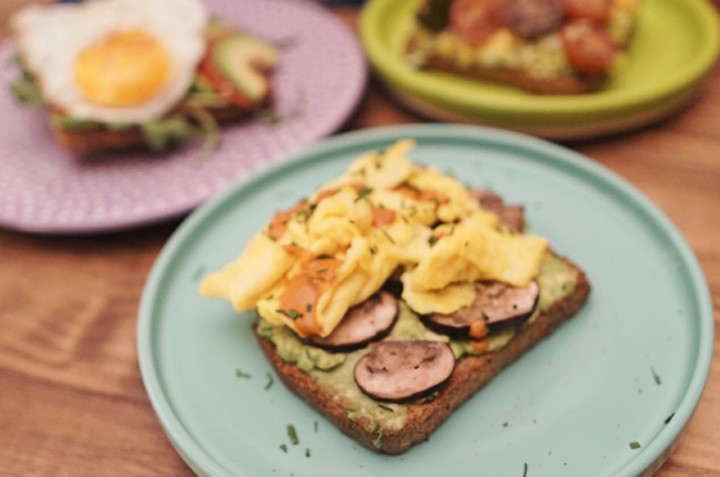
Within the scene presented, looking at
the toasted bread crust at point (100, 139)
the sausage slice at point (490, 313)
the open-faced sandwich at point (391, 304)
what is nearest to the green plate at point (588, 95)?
the toasted bread crust at point (100, 139)

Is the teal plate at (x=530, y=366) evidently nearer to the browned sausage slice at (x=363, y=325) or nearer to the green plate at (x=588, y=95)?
the browned sausage slice at (x=363, y=325)

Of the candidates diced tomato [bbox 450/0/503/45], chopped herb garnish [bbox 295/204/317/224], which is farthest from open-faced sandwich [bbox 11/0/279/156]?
chopped herb garnish [bbox 295/204/317/224]

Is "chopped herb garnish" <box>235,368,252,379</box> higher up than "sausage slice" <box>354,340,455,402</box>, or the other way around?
"sausage slice" <box>354,340,455,402</box>

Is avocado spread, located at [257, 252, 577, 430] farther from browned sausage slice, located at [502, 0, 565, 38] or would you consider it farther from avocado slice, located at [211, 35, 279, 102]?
browned sausage slice, located at [502, 0, 565, 38]

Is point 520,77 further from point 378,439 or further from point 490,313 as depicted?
point 378,439

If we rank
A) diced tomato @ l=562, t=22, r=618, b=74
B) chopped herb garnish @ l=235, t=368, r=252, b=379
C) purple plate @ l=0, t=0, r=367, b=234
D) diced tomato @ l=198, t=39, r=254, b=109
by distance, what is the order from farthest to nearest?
diced tomato @ l=198, t=39, r=254, b=109, diced tomato @ l=562, t=22, r=618, b=74, purple plate @ l=0, t=0, r=367, b=234, chopped herb garnish @ l=235, t=368, r=252, b=379

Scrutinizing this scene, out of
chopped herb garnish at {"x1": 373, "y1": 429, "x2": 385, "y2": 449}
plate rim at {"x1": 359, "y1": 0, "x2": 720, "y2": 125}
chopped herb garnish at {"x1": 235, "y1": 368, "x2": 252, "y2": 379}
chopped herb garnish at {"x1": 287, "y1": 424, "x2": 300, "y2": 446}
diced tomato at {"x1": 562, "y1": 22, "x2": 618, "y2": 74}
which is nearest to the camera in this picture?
chopped herb garnish at {"x1": 373, "y1": 429, "x2": 385, "y2": 449}
